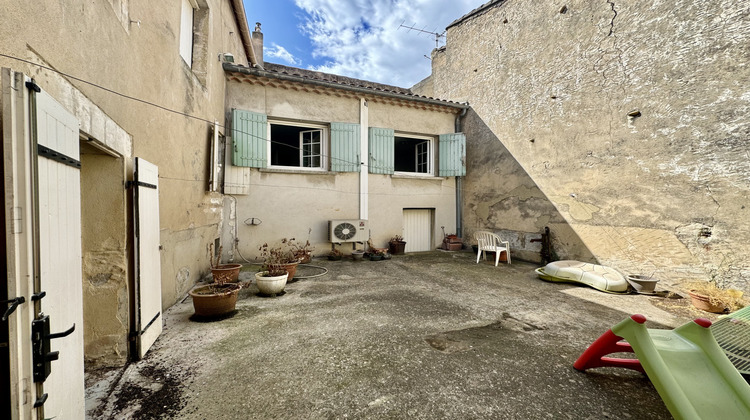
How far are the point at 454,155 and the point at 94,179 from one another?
7149 mm

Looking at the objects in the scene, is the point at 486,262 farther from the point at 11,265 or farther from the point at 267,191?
the point at 11,265

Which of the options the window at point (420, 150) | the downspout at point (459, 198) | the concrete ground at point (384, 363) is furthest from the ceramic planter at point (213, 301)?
the downspout at point (459, 198)

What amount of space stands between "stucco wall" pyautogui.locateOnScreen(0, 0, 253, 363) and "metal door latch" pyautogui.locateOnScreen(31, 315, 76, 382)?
1099 millimetres

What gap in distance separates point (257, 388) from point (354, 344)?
89 centimetres

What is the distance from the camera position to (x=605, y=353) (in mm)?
2154

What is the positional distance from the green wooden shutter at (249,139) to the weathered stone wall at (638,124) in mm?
5530

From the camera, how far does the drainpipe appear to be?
274 inches

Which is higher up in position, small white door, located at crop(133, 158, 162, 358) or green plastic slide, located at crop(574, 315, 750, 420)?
small white door, located at crop(133, 158, 162, 358)

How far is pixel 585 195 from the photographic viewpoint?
Answer: 5.39 meters

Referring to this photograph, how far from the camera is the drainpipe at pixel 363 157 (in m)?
6.95

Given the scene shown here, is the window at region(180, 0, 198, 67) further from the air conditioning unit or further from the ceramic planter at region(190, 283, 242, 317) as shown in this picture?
the air conditioning unit

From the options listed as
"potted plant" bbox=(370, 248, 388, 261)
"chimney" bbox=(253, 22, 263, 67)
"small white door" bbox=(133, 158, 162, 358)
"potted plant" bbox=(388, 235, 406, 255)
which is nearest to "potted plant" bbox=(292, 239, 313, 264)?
"potted plant" bbox=(370, 248, 388, 261)

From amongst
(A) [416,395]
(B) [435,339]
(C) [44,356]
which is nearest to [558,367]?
(B) [435,339]

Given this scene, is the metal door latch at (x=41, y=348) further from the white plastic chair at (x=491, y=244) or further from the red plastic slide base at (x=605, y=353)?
the white plastic chair at (x=491, y=244)
